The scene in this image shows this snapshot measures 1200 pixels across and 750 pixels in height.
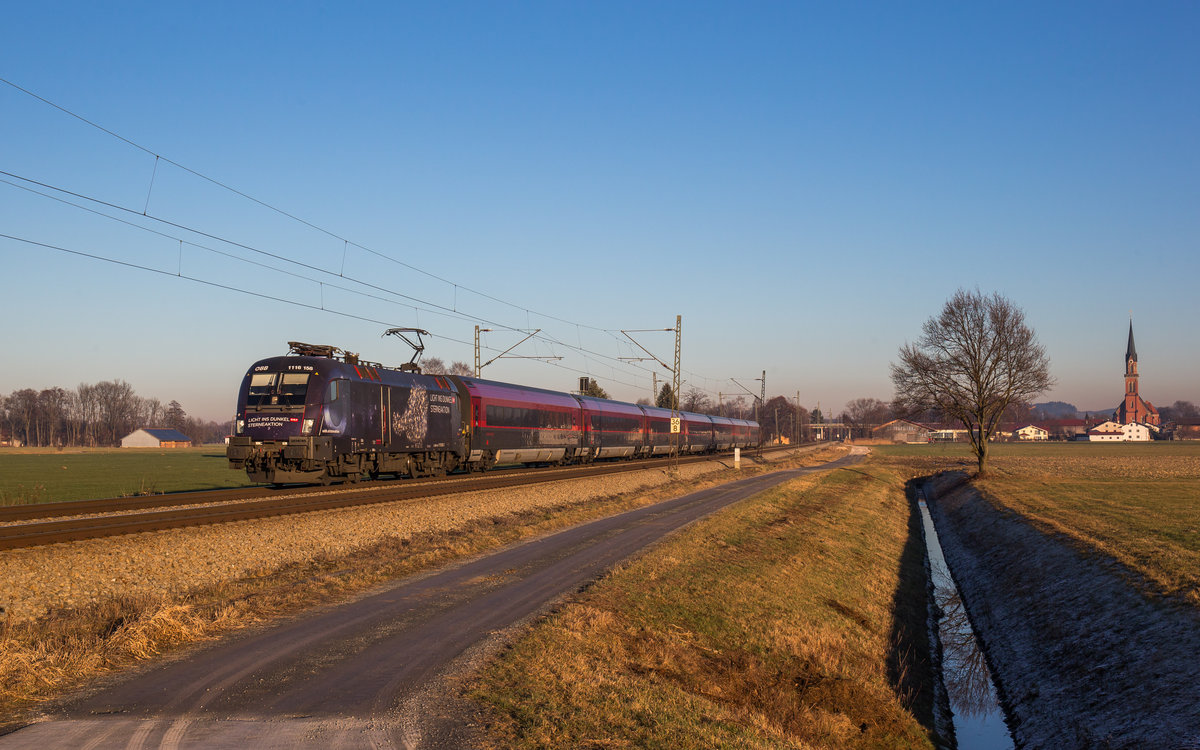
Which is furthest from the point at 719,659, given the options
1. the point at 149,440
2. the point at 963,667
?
the point at 149,440

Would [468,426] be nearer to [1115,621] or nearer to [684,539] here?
[684,539]

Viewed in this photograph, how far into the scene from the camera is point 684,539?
71.4 ft

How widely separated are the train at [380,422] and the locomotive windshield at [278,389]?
1.4 inches

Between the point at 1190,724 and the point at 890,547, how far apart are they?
19192 millimetres

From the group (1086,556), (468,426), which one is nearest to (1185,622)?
(1086,556)

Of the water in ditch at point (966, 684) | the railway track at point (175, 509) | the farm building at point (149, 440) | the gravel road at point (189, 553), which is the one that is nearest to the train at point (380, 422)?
the railway track at point (175, 509)

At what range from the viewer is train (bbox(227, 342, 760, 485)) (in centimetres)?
2573

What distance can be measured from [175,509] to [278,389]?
5.96 meters

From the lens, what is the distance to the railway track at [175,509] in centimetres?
1603

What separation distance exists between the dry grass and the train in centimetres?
1275

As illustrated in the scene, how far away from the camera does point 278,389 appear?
26047mm

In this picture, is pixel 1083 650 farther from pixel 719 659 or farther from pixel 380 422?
pixel 380 422

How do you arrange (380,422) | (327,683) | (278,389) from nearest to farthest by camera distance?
(327,683)
(278,389)
(380,422)

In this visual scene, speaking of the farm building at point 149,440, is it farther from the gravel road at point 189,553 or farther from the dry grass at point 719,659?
the dry grass at point 719,659
